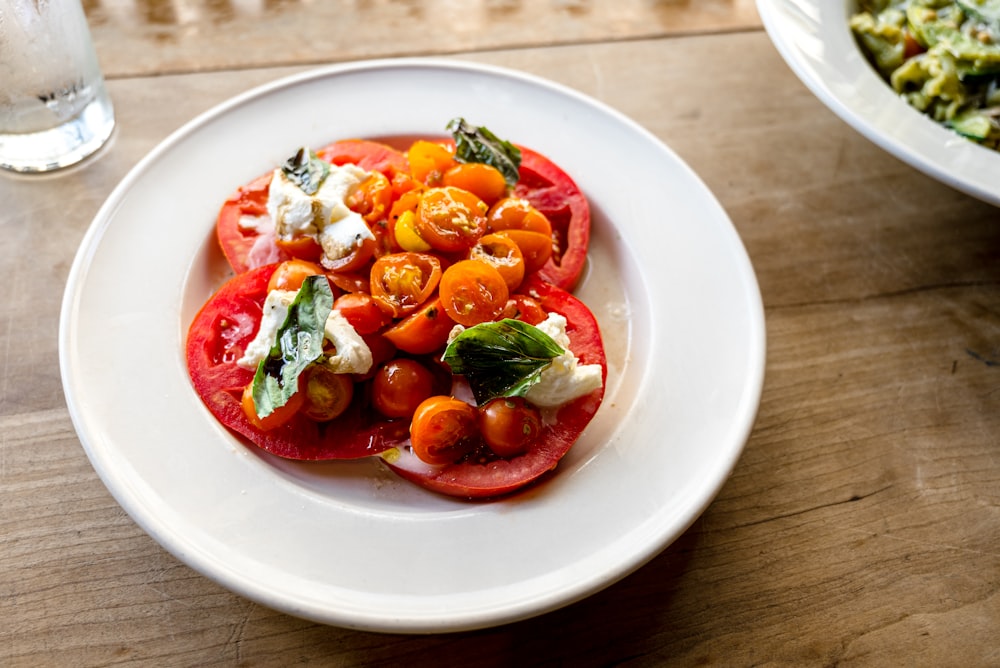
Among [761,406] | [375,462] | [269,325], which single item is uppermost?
[269,325]

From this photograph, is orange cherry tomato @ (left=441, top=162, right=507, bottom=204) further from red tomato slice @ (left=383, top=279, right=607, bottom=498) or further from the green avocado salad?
the green avocado salad

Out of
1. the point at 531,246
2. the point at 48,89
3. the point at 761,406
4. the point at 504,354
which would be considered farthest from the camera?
the point at 48,89

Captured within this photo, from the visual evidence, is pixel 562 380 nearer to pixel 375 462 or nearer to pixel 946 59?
pixel 375 462

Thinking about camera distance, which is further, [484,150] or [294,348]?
[484,150]

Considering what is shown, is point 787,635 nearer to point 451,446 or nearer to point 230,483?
point 451,446

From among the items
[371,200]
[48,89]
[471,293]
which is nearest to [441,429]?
[471,293]

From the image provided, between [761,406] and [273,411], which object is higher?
[273,411]

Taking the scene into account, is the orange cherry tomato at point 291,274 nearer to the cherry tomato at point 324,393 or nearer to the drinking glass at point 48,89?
the cherry tomato at point 324,393
